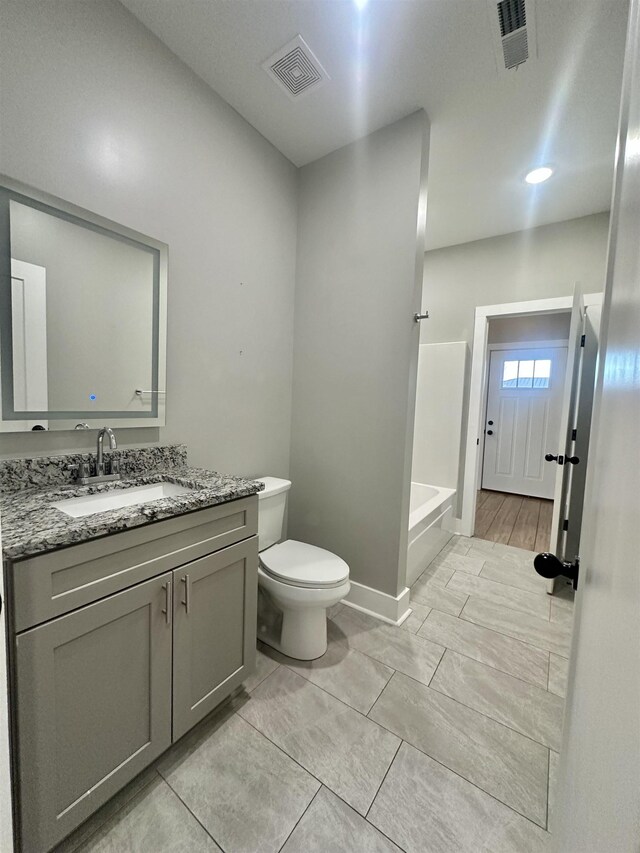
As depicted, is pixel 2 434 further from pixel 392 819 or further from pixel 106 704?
pixel 392 819

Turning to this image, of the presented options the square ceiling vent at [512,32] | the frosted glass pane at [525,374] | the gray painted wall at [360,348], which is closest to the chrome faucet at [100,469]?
the gray painted wall at [360,348]

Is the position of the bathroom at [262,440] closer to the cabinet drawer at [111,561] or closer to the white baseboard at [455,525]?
the cabinet drawer at [111,561]

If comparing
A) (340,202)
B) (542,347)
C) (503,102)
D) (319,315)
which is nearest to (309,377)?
(319,315)

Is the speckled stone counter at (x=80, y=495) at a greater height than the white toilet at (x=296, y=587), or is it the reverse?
the speckled stone counter at (x=80, y=495)

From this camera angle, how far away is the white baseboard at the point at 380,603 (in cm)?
195

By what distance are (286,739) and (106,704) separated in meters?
0.69

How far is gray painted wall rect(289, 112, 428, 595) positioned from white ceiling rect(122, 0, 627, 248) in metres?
0.20

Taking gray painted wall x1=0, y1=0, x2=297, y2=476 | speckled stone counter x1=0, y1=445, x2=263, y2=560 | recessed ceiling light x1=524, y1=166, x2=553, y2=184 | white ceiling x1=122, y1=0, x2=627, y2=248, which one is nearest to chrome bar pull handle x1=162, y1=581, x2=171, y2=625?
speckled stone counter x1=0, y1=445, x2=263, y2=560

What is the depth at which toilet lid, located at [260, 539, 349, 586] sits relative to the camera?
157 centimetres

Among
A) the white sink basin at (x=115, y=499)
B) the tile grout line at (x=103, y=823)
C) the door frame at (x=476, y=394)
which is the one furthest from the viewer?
the door frame at (x=476, y=394)

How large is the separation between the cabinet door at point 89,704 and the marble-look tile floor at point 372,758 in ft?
0.57

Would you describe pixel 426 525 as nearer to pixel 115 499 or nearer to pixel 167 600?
pixel 167 600

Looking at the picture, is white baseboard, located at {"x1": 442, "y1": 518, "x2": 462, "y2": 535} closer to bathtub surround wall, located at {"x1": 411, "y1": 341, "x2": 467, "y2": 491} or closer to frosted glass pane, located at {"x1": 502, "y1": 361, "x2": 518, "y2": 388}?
bathtub surround wall, located at {"x1": 411, "y1": 341, "x2": 467, "y2": 491}

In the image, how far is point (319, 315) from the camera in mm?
2227
